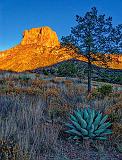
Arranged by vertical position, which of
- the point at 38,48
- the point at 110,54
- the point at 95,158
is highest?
the point at 38,48

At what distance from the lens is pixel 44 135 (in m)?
5.70

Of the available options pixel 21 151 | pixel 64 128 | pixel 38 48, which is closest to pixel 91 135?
pixel 64 128

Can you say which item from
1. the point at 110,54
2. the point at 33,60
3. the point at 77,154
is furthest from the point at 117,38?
the point at 33,60

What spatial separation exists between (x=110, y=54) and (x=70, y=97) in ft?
21.2

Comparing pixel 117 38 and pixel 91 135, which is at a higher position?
pixel 117 38

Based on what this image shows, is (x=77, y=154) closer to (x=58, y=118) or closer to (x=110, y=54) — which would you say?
(x=58, y=118)

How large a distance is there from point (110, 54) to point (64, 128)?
1094 cm

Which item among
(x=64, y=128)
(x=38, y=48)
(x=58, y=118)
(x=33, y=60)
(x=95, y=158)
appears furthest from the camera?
(x=38, y=48)

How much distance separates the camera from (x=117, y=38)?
1627cm

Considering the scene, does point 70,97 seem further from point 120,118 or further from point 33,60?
point 33,60

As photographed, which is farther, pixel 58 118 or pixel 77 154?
pixel 58 118

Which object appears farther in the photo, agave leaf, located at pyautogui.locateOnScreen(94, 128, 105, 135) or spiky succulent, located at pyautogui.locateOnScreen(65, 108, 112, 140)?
agave leaf, located at pyautogui.locateOnScreen(94, 128, 105, 135)

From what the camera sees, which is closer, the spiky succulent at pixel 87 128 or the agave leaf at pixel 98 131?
the spiky succulent at pixel 87 128

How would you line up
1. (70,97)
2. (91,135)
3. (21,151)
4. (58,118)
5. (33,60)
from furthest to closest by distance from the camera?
(33,60)
(70,97)
(58,118)
(91,135)
(21,151)
